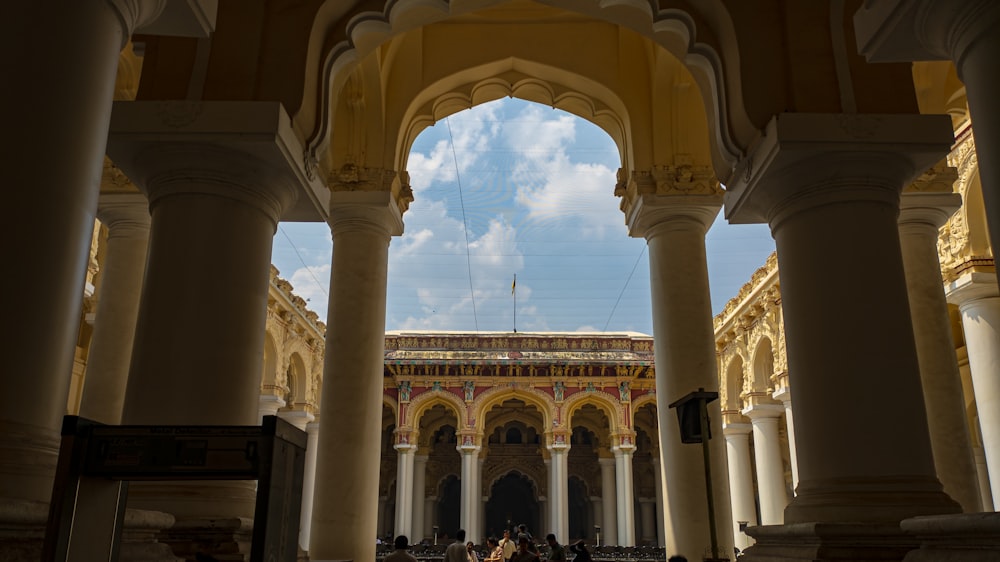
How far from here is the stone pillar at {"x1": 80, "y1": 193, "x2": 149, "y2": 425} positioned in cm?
645

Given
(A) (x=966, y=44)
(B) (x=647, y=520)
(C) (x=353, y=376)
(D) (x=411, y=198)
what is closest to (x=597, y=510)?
(B) (x=647, y=520)

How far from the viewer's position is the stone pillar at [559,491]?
804 inches

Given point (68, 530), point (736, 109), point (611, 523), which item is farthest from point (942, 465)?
point (611, 523)

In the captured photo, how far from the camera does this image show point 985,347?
8922 mm

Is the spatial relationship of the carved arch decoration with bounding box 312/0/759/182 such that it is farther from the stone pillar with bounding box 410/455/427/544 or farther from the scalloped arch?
the stone pillar with bounding box 410/455/427/544

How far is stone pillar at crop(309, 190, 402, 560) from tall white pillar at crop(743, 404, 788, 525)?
32.4 ft

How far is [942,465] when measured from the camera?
5.80m

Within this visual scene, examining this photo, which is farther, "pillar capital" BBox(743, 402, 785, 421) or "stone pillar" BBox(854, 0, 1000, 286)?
"pillar capital" BBox(743, 402, 785, 421)

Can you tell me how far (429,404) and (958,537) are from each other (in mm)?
20143

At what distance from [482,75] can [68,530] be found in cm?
665

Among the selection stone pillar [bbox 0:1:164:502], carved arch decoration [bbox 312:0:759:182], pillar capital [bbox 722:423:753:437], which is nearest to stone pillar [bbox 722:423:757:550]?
pillar capital [bbox 722:423:753:437]

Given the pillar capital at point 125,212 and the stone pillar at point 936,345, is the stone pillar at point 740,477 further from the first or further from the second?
the pillar capital at point 125,212

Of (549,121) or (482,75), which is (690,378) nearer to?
(482,75)

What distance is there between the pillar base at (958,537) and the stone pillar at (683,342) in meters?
2.99
